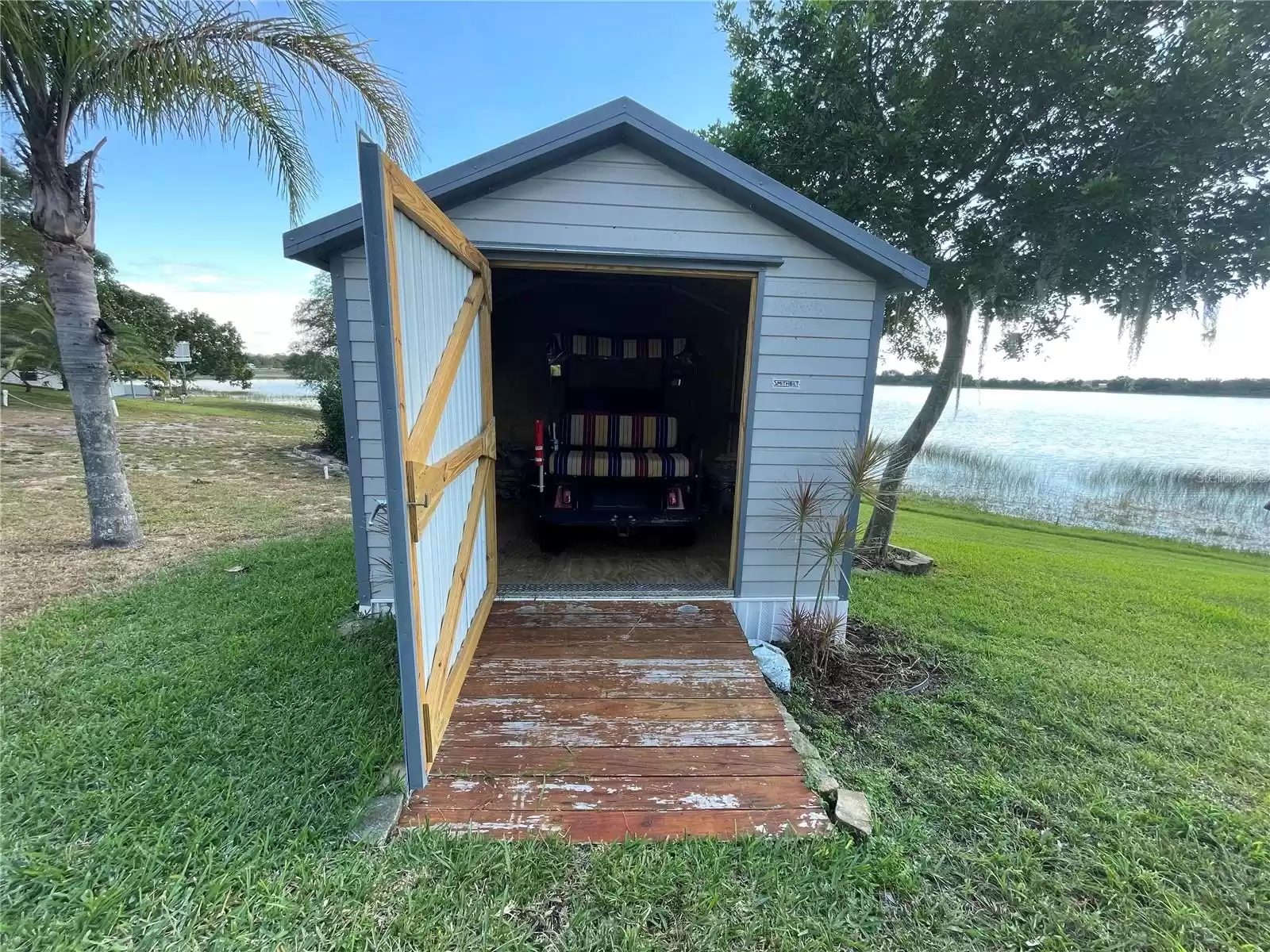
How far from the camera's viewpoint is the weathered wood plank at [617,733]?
246 cm

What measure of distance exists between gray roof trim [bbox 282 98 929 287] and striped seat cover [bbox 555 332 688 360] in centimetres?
241

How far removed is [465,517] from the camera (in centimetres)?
301

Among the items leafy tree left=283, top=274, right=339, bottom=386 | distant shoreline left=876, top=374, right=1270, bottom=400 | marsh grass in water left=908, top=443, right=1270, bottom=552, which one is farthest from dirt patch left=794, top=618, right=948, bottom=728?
leafy tree left=283, top=274, right=339, bottom=386

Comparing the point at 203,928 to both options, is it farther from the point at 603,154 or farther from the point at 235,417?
the point at 235,417

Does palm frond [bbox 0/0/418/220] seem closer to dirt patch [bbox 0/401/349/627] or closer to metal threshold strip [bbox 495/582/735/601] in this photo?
dirt patch [bbox 0/401/349/627]

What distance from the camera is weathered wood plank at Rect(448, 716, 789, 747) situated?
2.46m

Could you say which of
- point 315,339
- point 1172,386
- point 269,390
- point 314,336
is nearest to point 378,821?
point 1172,386

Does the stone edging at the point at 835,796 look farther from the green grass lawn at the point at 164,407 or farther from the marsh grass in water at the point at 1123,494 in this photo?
the green grass lawn at the point at 164,407

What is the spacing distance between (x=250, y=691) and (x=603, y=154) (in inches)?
155

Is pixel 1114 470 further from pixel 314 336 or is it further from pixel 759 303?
pixel 314 336

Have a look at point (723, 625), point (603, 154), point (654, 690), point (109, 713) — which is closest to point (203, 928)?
point (109, 713)

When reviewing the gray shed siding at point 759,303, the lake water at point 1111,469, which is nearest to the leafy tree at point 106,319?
the gray shed siding at point 759,303

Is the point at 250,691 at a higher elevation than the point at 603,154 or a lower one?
lower

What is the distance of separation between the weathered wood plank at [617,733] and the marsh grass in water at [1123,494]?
9603 mm
